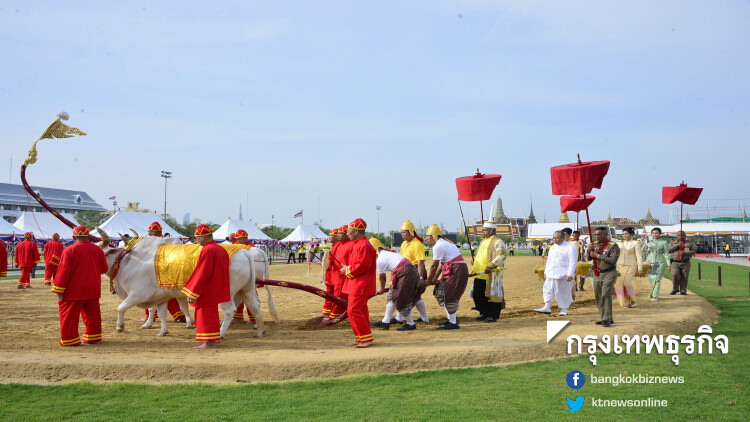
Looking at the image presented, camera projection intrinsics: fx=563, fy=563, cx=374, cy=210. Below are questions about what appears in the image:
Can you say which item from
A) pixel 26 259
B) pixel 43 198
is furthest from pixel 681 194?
pixel 43 198

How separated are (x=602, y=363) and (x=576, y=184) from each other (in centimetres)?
456

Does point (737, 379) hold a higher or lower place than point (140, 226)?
lower

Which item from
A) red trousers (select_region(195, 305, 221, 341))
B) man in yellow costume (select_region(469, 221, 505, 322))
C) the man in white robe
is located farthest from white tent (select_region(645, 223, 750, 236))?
red trousers (select_region(195, 305, 221, 341))

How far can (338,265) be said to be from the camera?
11211mm

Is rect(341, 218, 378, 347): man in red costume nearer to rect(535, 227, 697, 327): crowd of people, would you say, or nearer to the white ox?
the white ox

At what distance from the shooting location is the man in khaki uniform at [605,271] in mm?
9672

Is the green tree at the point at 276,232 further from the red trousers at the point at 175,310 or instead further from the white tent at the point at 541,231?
the red trousers at the point at 175,310

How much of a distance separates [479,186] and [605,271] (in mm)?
4303

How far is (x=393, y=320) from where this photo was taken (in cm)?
1112

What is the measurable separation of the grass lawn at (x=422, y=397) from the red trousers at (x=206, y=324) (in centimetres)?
188

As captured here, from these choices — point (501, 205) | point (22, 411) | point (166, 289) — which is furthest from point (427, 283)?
point (501, 205)

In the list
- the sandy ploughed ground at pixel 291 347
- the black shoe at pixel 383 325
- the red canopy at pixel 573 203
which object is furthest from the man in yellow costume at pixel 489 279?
the red canopy at pixel 573 203

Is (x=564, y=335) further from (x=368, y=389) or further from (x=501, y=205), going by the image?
(x=501, y=205)

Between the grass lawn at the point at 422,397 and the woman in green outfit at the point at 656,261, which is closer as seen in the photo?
the grass lawn at the point at 422,397
